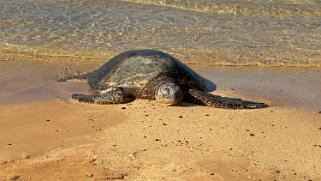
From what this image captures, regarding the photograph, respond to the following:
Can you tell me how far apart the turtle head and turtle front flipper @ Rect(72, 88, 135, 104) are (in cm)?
48

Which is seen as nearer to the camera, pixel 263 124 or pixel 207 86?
pixel 263 124

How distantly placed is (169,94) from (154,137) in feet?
4.58

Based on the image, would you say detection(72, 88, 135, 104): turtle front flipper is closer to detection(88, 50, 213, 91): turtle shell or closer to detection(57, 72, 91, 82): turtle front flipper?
detection(88, 50, 213, 91): turtle shell

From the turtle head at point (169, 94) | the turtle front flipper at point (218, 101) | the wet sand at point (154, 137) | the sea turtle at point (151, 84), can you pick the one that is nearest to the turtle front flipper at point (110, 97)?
the sea turtle at point (151, 84)

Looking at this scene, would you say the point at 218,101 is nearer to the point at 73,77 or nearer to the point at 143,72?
the point at 143,72

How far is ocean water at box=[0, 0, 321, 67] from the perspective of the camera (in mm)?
11516

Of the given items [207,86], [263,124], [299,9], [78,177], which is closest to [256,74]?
[207,86]

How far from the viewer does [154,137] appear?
6.75 m

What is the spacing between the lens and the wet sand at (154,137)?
5812 mm

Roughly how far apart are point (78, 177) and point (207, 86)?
13.2 feet

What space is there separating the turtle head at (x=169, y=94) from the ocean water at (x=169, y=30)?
2.88m

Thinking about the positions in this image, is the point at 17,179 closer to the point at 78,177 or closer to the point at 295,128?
the point at 78,177

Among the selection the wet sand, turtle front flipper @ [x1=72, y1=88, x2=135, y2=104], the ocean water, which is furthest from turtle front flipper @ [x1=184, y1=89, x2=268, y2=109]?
the ocean water

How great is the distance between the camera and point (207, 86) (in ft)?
30.0
